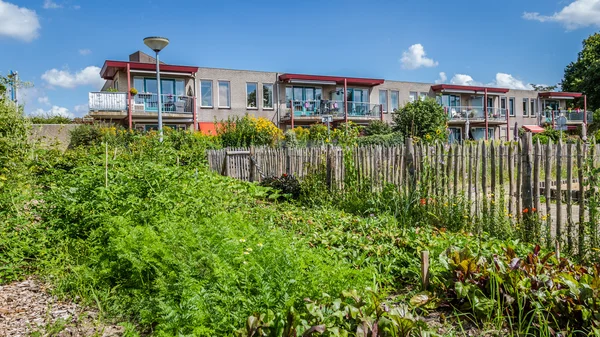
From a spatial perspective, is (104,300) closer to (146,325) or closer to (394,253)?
(146,325)

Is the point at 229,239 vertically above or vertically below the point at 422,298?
above

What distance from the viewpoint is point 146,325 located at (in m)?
3.55

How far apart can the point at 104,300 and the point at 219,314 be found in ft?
5.12

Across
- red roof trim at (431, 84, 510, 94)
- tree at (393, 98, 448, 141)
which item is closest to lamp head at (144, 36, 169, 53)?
tree at (393, 98, 448, 141)

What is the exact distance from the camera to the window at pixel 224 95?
3241 centimetres

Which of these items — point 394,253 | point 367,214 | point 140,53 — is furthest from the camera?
point 140,53

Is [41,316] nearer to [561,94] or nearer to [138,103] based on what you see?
[138,103]

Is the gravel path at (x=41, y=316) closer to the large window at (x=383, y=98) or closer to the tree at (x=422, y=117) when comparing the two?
the tree at (x=422, y=117)

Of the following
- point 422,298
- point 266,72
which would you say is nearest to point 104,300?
point 422,298

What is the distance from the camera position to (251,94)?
3356 centimetres

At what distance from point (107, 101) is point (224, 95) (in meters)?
8.38

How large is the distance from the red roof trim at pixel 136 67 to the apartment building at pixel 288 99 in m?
0.06

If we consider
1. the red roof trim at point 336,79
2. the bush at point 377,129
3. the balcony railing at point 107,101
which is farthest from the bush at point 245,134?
the red roof trim at point 336,79

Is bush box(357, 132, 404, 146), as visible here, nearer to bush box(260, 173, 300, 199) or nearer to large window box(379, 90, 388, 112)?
large window box(379, 90, 388, 112)
